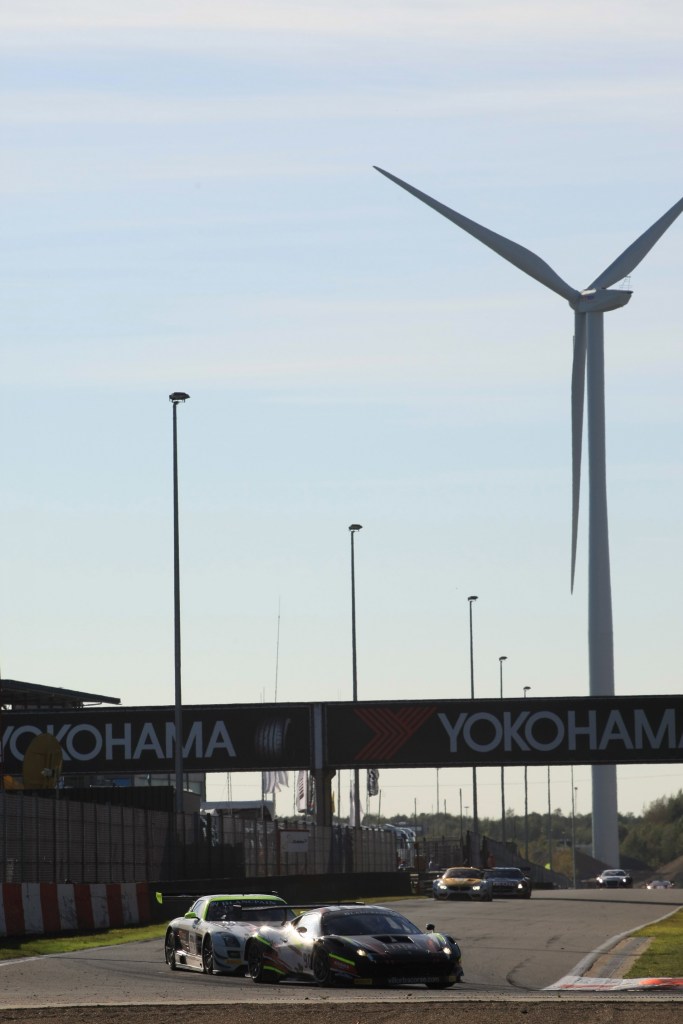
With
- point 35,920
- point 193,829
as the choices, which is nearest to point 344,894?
point 193,829

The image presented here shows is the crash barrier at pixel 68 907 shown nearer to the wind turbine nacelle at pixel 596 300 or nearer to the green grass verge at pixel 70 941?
the green grass verge at pixel 70 941

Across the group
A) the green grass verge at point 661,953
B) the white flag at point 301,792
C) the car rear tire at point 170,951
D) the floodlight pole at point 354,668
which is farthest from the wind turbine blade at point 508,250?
the car rear tire at point 170,951

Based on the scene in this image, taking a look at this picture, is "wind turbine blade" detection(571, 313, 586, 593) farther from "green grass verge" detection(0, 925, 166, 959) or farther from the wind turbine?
"green grass verge" detection(0, 925, 166, 959)

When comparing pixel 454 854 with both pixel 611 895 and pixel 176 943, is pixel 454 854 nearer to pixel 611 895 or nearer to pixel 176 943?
pixel 611 895

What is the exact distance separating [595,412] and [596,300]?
5677 mm

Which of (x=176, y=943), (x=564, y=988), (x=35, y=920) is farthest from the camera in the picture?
(x=35, y=920)

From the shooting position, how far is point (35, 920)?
33.7 metres

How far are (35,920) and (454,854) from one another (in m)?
56.5

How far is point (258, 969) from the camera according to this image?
24547mm

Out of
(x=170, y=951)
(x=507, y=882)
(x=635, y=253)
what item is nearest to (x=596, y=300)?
(x=635, y=253)

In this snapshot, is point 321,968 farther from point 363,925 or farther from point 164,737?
point 164,737

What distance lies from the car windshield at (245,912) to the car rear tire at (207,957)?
17.3 inches

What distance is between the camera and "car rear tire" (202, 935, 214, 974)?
1015 inches

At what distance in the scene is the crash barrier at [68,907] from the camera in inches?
1297
